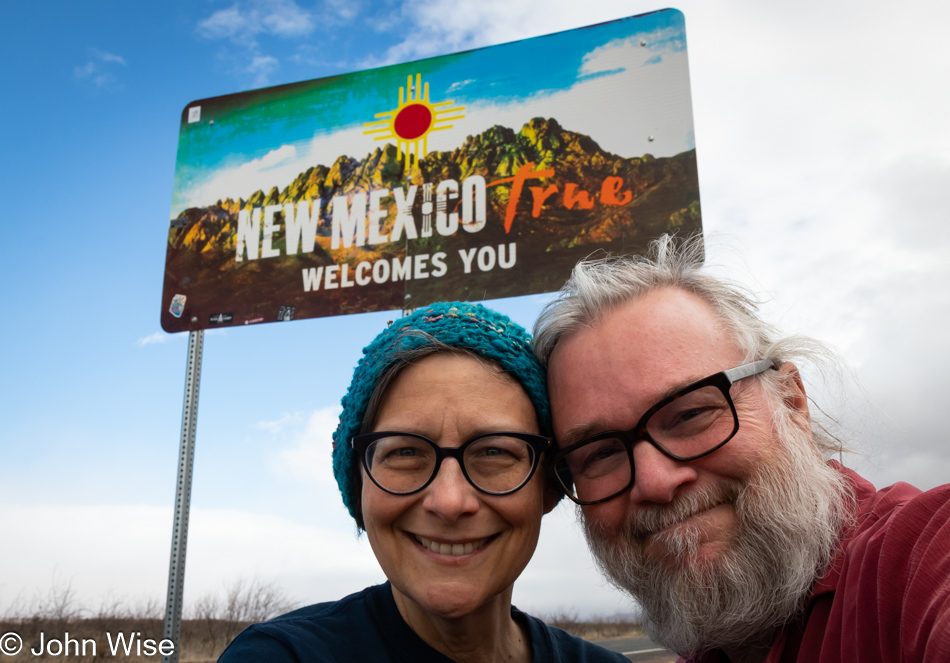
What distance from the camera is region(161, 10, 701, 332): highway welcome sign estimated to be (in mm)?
3072

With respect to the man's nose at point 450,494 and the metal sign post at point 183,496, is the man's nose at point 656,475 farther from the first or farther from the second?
the metal sign post at point 183,496

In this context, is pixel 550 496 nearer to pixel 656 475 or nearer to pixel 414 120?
pixel 656 475

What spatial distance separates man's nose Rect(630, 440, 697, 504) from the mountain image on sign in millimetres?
1611

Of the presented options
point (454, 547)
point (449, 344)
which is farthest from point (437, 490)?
point (449, 344)

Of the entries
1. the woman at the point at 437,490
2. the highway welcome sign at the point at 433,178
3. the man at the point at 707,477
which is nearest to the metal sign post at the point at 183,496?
the highway welcome sign at the point at 433,178

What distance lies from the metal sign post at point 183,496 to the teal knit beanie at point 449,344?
1.77 m

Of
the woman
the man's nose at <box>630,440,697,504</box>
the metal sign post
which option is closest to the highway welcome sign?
the metal sign post

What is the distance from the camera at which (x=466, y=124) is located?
3387mm

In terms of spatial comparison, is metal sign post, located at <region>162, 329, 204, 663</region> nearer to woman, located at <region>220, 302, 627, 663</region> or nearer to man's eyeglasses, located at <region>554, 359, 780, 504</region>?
woman, located at <region>220, 302, 627, 663</region>

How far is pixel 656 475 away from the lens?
1438 mm

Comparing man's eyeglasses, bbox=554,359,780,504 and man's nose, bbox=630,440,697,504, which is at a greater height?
man's eyeglasses, bbox=554,359,780,504

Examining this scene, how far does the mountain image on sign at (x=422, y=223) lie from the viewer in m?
3.04

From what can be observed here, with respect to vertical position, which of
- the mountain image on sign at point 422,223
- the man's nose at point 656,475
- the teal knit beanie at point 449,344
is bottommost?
the man's nose at point 656,475

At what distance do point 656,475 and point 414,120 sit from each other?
2.61 meters
